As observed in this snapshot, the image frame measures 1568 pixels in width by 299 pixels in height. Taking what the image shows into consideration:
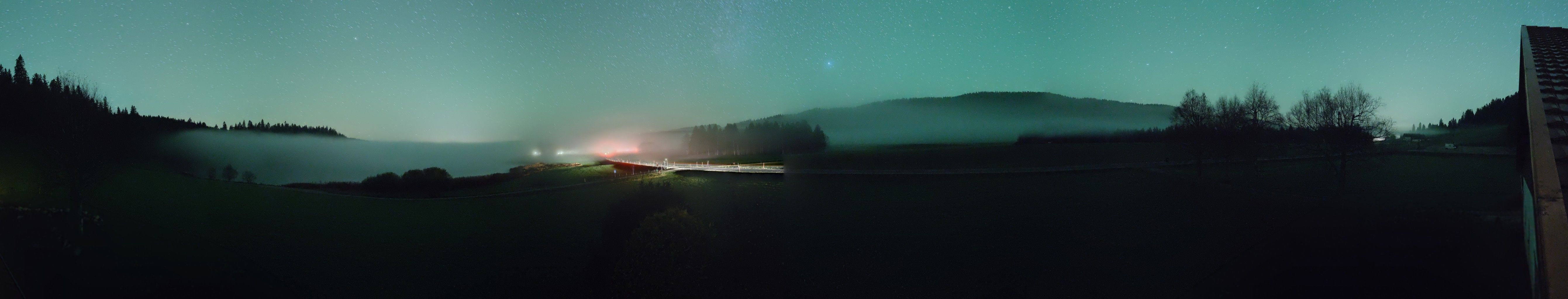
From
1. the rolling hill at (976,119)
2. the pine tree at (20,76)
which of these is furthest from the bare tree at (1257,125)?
the pine tree at (20,76)

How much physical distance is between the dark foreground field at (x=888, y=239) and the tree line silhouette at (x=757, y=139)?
47.2 ft

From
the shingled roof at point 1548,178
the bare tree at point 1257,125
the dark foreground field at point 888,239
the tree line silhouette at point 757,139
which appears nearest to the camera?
the shingled roof at point 1548,178

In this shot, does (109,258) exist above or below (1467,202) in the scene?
below

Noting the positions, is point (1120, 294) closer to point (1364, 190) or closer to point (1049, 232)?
point (1049, 232)

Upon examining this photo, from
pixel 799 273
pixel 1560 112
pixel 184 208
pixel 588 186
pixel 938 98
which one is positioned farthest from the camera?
pixel 938 98

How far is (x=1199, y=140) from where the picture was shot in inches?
973

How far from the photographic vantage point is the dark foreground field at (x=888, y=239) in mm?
9961

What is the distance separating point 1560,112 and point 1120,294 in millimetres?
8947

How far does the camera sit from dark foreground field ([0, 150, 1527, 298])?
9.96 metres

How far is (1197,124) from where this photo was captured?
990 inches

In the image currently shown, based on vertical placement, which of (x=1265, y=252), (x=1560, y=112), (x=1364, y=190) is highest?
A: (x=1560, y=112)

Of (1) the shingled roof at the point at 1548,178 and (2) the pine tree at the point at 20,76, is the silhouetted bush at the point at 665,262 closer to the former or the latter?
(1) the shingled roof at the point at 1548,178

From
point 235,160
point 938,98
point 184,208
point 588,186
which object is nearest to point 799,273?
point 588,186

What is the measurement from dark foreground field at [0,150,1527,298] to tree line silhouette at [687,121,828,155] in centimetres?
1438
